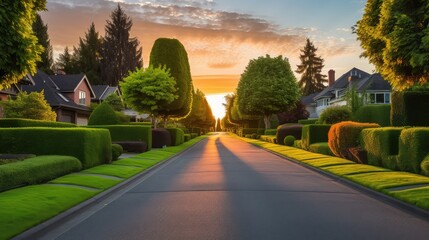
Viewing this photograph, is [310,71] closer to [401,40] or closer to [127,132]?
[127,132]

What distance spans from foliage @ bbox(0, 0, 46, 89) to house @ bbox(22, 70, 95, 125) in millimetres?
33693

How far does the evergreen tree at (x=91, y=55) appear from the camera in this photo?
89.2 metres

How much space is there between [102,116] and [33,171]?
2177 cm

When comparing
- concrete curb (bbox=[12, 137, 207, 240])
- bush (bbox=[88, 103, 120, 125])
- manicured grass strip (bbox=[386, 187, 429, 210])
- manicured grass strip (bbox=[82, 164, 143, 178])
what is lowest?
concrete curb (bbox=[12, 137, 207, 240])

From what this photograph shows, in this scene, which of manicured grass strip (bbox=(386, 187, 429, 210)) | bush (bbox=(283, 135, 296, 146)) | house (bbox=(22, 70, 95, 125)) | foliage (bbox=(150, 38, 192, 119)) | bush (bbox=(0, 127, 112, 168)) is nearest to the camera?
manicured grass strip (bbox=(386, 187, 429, 210))

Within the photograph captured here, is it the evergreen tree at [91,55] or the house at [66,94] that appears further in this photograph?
the evergreen tree at [91,55]

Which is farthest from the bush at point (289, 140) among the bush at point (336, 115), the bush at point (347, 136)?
the bush at point (347, 136)

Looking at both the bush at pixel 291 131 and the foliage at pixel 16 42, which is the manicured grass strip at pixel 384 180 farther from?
the bush at pixel 291 131

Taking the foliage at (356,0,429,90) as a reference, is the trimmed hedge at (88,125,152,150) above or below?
below

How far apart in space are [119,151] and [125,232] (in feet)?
54.9

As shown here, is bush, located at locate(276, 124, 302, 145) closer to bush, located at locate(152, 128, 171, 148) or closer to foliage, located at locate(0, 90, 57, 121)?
bush, located at locate(152, 128, 171, 148)

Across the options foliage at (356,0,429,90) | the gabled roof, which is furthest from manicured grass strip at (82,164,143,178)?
the gabled roof

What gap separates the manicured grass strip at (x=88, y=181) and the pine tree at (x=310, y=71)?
100m

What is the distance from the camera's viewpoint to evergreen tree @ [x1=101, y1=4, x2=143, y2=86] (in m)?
88.1
